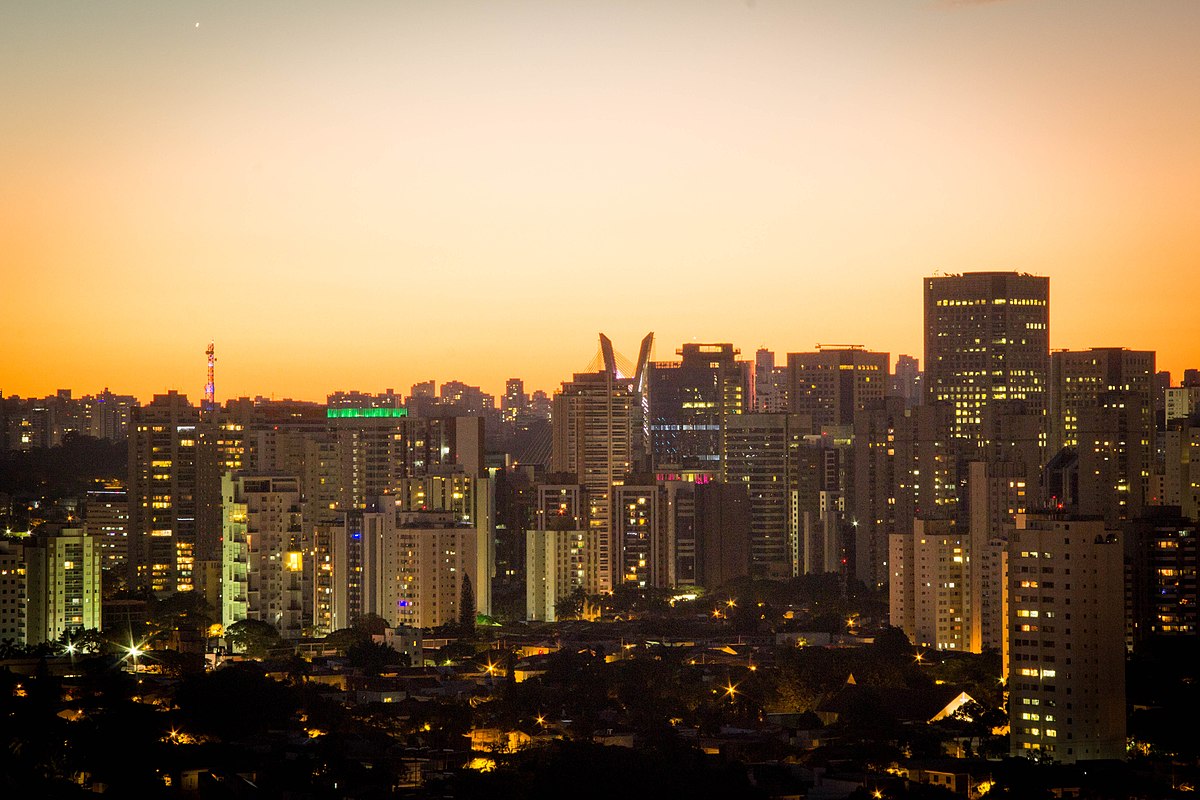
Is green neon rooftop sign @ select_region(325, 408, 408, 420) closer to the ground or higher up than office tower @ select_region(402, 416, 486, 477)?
higher up

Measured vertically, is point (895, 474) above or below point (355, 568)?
above

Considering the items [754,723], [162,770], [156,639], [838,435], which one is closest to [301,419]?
[838,435]

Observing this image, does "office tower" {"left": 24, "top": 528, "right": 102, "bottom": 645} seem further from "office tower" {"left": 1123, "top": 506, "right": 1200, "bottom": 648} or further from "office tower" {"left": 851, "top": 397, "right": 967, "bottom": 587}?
"office tower" {"left": 851, "top": 397, "right": 967, "bottom": 587}

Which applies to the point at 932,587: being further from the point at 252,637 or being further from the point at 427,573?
the point at 252,637

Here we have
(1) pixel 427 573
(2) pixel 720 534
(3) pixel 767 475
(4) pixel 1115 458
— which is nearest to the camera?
(1) pixel 427 573

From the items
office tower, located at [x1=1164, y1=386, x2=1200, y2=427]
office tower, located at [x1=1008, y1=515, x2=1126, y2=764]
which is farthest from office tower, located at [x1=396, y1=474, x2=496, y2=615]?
office tower, located at [x1=1008, y1=515, x2=1126, y2=764]

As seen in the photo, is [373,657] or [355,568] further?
[355,568]

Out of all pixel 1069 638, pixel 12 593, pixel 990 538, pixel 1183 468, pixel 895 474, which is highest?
pixel 1183 468

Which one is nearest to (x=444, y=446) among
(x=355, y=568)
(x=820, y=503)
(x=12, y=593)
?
(x=820, y=503)
